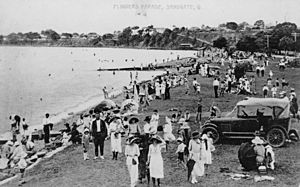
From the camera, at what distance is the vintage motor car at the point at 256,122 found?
10.2 metres

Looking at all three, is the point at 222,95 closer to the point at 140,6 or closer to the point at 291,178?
the point at 140,6

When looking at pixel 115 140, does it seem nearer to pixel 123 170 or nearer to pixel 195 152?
pixel 123 170

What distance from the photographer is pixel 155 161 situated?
8.23m

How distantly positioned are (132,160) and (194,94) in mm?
10738

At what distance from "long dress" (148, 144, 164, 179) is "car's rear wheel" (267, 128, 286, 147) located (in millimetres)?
3261

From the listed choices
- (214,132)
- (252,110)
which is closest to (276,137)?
(252,110)

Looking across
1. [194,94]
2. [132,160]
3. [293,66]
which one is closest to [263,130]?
[132,160]

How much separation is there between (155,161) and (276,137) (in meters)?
3.51

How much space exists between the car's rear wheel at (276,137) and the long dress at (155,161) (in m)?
3.26

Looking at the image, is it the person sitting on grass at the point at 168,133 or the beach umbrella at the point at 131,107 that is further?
the beach umbrella at the point at 131,107

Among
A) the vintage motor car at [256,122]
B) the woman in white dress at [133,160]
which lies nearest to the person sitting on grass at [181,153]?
the woman in white dress at [133,160]

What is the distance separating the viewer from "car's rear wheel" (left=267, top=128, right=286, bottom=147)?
33.2 feet

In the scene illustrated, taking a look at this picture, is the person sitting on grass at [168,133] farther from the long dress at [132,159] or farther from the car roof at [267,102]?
the long dress at [132,159]

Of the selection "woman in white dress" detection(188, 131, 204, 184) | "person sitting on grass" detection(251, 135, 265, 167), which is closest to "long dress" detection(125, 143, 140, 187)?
"woman in white dress" detection(188, 131, 204, 184)
